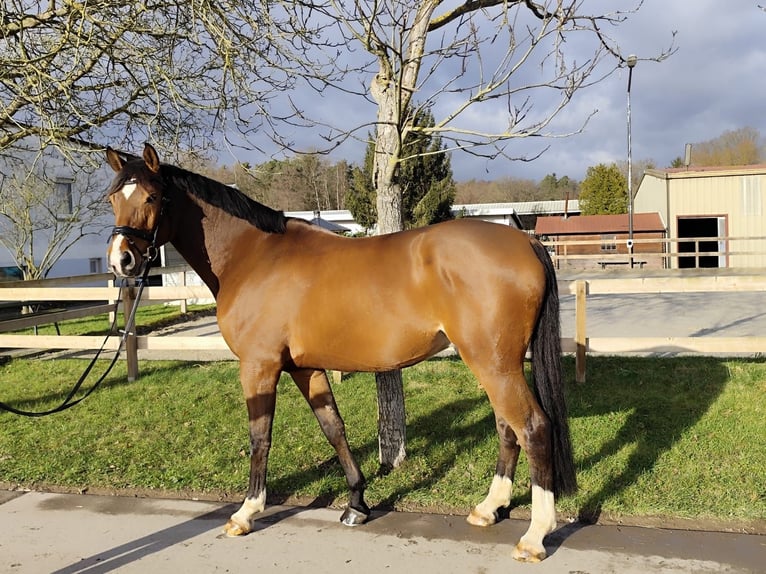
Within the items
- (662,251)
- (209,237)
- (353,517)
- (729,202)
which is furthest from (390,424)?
(662,251)

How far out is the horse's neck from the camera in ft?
11.3

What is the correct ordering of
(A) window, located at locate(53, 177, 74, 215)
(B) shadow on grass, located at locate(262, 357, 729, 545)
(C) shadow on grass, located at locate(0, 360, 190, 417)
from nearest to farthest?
1. (B) shadow on grass, located at locate(262, 357, 729, 545)
2. (C) shadow on grass, located at locate(0, 360, 190, 417)
3. (A) window, located at locate(53, 177, 74, 215)

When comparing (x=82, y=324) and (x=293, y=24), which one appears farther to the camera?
(x=82, y=324)

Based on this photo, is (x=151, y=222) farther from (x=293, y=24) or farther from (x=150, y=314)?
(x=150, y=314)

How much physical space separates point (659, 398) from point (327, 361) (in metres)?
3.55

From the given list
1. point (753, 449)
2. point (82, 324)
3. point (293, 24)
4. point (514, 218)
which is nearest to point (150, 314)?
point (82, 324)

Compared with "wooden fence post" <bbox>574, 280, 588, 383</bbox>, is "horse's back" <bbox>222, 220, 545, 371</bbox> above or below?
above

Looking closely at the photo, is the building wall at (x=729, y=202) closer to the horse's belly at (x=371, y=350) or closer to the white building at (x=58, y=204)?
the white building at (x=58, y=204)

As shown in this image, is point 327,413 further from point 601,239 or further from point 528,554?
point 601,239

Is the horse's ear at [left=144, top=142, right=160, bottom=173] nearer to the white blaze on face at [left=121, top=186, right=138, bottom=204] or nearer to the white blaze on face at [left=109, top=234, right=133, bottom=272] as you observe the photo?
the white blaze on face at [left=121, top=186, right=138, bottom=204]

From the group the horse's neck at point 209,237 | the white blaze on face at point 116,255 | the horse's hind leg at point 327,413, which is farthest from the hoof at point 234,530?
the white blaze on face at point 116,255

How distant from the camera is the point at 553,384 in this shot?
3.15 m

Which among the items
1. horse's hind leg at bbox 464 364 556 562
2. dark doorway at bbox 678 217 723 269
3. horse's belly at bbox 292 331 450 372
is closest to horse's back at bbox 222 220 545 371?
horse's belly at bbox 292 331 450 372

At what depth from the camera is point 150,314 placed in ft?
44.2
